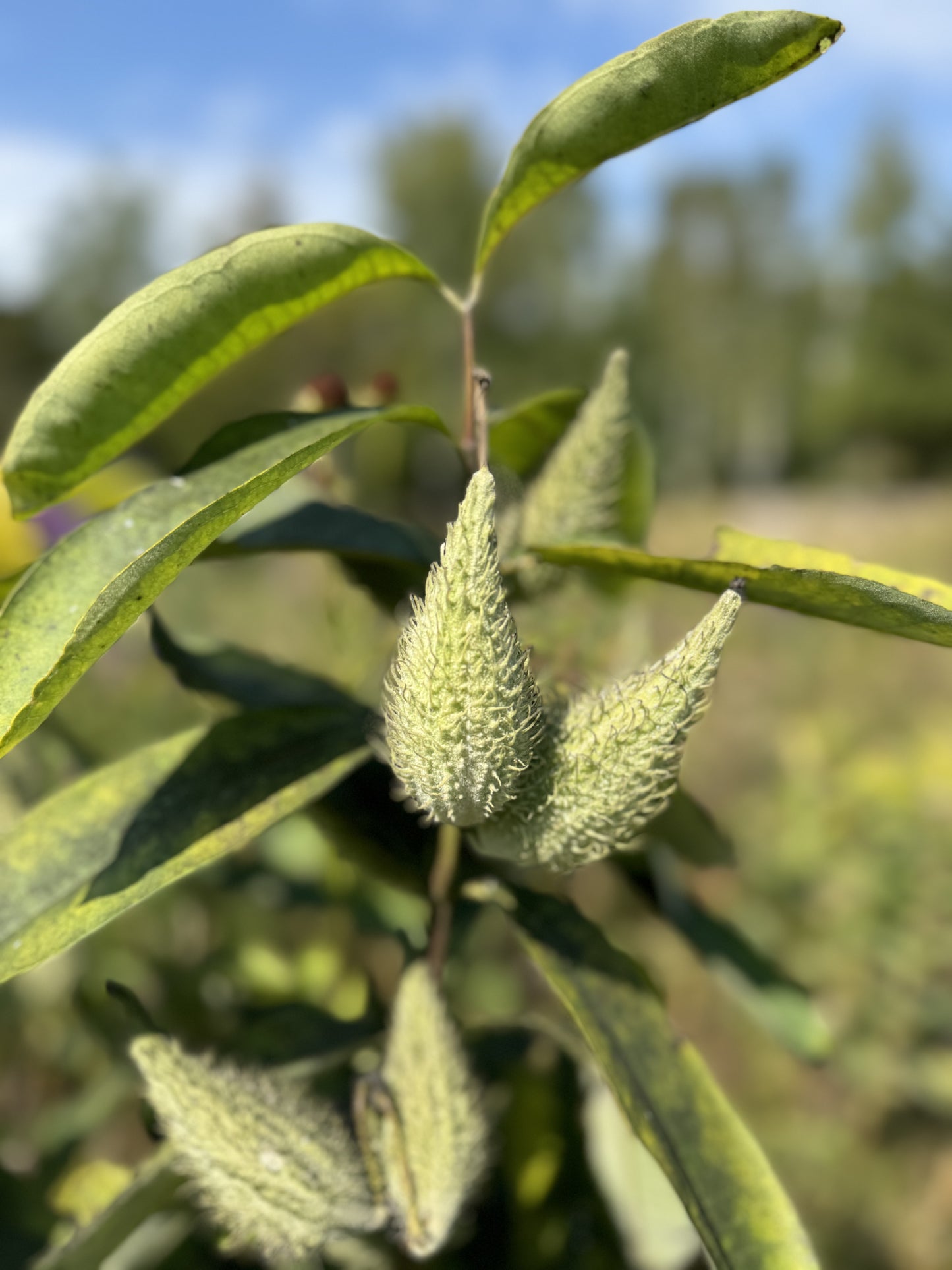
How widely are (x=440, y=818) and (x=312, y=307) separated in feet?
1.32

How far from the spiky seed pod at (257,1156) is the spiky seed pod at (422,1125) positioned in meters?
0.03

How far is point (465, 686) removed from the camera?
1.99ft

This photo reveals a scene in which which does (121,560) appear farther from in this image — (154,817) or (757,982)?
(757,982)

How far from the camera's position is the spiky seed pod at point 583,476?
2.85 ft

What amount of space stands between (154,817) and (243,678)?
28 cm

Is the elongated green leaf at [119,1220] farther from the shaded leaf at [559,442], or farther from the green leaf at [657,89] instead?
the green leaf at [657,89]

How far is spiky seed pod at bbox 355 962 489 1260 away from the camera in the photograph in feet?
2.70

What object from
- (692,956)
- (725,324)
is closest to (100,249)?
(725,324)

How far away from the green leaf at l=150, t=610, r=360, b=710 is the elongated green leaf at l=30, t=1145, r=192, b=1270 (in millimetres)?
432

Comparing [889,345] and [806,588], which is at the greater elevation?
[806,588]

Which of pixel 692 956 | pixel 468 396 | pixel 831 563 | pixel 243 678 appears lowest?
pixel 692 956

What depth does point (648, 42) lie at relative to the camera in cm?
64

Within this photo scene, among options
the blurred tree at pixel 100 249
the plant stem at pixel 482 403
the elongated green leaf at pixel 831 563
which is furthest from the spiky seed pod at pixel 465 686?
the blurred tree at pixel 100 249

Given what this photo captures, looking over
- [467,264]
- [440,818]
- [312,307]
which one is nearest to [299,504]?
[312,307]
